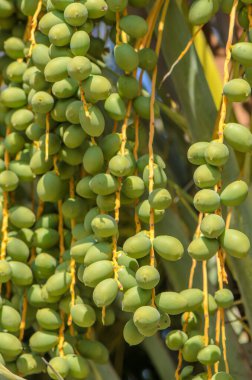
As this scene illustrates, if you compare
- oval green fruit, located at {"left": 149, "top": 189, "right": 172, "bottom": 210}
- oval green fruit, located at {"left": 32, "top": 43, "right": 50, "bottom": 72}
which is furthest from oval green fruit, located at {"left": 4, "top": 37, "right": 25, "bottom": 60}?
oval green fruit, located at {"left": 149, "top": 189, "right": 172, "bottom": 210}

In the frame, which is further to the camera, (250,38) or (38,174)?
(38,174)

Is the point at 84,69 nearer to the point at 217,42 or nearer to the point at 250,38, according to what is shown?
the point at 250,38

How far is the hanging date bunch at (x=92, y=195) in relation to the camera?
900mm

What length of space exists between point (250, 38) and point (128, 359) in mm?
695

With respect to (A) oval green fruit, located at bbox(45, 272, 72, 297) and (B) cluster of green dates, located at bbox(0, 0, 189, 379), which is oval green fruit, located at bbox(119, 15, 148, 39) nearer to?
(B) cluster of green dates, located at bbox(0, 0, 189, 379)

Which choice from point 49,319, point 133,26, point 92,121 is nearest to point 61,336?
point 49,319

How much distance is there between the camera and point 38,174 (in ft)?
Result: 3.53

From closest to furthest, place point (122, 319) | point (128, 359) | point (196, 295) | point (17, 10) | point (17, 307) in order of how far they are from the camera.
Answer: point (196, 295), point (17, 307), point (17, 10), point (122, 319), point (128, 359)

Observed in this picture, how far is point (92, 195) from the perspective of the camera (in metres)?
1.01

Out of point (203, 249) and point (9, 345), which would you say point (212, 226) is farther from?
point (9, 345)

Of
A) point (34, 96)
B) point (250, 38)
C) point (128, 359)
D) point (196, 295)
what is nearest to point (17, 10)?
point (34, 96)

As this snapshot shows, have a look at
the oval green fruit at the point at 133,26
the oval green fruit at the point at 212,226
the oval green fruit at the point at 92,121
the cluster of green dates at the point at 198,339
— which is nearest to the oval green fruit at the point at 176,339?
the cluster of green dates at the point at 198,339

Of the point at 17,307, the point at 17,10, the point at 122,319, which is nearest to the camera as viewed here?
the point at 17,307

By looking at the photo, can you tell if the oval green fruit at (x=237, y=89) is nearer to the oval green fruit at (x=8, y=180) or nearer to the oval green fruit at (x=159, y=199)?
the oval green fruit at (x=159, y=199)
